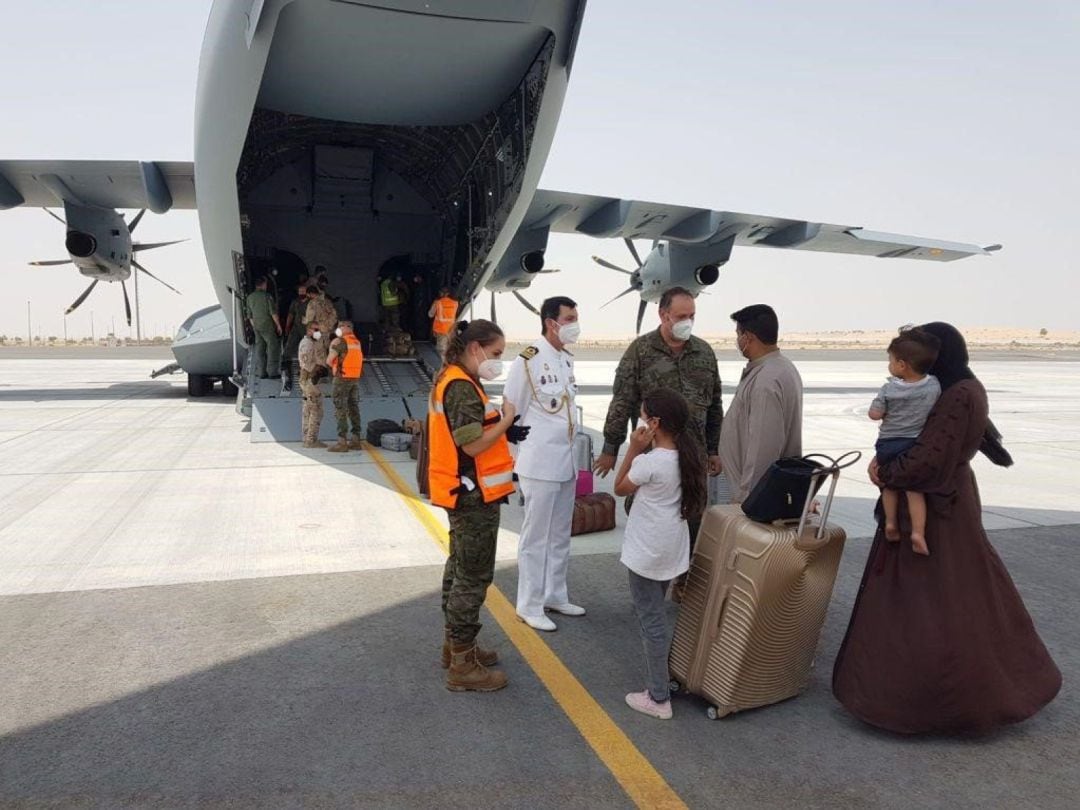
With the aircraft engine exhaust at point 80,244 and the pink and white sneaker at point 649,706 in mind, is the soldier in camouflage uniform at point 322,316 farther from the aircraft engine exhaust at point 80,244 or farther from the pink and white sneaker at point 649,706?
the pink and white sneaker at point 649,706

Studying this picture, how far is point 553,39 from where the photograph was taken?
26.2ft

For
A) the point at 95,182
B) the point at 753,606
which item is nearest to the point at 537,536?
the point at 753,606

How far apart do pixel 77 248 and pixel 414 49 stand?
9264 millimetres

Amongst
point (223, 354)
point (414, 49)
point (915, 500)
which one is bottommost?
point (223, 354)

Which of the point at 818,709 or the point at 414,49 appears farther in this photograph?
the point at 414,49

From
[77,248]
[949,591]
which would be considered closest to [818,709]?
[949,591]

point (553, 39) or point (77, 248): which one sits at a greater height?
point (553, 39)

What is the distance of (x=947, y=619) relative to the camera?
10.3 feet

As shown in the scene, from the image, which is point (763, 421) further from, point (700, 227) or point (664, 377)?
point (700, 227)

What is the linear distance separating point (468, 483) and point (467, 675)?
89 centimetres

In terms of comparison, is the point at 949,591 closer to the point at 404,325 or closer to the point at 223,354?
the point at 404,325

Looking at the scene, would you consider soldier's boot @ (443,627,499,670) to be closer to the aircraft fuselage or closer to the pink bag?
the pink bag

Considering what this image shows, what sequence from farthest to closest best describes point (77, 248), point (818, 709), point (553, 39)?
point (77, 248) < point (553, 39) < point (818, 709)

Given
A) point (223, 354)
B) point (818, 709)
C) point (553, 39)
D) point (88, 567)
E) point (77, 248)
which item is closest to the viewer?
point (818, 709)
